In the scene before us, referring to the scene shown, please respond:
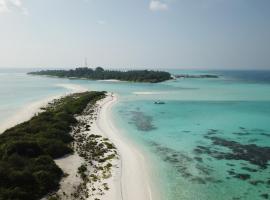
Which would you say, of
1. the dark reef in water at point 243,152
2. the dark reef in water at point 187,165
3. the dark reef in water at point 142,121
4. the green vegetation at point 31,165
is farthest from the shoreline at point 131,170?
the dark reef in water at point 243,152

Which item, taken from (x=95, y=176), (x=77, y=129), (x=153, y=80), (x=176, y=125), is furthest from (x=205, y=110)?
(x=153, y=80)

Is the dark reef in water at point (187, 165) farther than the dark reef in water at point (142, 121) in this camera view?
No

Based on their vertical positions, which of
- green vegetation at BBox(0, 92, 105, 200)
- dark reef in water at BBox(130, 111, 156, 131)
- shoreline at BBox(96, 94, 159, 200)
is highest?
green vegetation at BBox(0, 92, 105, 200)

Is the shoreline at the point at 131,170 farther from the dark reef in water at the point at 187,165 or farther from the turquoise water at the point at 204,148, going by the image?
the dark reef in water at the point at 187,165

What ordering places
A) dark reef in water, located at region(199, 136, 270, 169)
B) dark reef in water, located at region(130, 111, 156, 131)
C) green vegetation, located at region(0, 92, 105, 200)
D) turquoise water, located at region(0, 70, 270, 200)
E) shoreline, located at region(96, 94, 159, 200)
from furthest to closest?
1. dark reef in water, located at region(130, 111, 156, 131)
2. dark reef in water, located at region(199, 136, 270, 169)
3. turquoise water, located at region(0, 70, 270, 200)
4. shoreline, located at region(96, 94, 159, 200)
5. green vegetation, located at region(0, 92, 105, 200)

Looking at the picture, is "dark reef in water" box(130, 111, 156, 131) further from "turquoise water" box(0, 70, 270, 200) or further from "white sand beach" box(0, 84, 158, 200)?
"white sand beach" box(0, 84, 158, 200)

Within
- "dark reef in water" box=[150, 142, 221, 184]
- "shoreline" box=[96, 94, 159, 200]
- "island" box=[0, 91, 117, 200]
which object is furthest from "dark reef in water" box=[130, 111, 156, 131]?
"dark reef in water" box=[150, 142, 221, 184]

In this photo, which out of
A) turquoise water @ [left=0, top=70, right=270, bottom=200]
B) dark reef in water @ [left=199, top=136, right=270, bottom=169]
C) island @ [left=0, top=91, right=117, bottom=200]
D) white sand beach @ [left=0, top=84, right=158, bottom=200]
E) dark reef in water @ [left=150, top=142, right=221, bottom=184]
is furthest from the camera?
dark reef in water @ [left=199, top=136, right=270, bottom=169]

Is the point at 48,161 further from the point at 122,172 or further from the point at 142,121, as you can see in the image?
the point at 142,121
